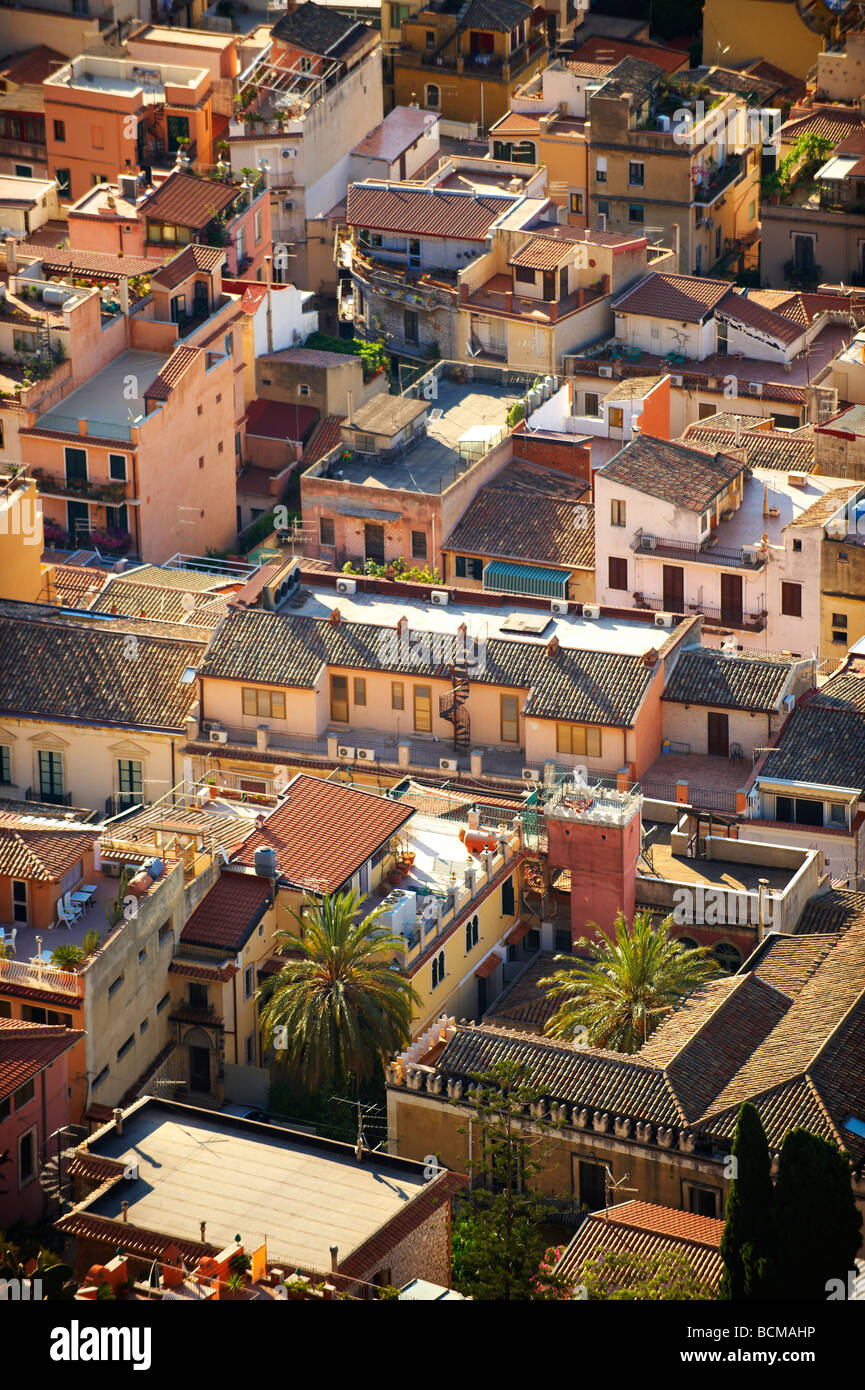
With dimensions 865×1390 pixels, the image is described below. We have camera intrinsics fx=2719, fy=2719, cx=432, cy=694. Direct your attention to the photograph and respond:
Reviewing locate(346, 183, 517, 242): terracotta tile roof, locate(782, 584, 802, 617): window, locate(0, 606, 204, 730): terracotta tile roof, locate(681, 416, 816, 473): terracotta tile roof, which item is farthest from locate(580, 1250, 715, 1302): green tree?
locate(346, 183, 517, 242): terracotta tile roof

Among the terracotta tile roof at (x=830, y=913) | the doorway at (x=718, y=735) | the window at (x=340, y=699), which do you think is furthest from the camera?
the window at (x=340, y=699)

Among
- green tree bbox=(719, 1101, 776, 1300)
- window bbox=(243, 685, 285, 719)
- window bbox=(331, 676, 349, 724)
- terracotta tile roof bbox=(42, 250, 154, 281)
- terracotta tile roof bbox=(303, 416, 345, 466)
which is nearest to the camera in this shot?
green tree bbox=(719, 1101, 776, 1300)

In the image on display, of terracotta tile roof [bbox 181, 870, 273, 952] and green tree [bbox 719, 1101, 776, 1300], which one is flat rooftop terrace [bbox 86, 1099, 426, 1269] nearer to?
terracotta tile roof [bbox 181, 870, 273, 952]

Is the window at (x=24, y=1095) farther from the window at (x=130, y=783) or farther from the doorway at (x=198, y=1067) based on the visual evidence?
the window at (x=130, y=783)

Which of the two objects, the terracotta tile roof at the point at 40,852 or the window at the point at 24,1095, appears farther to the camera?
the terracotta tile roof at the point at 40,852

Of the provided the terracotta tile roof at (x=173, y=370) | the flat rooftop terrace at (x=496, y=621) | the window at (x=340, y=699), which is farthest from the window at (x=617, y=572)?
the terracotta tile roof at (x=173, y=370)

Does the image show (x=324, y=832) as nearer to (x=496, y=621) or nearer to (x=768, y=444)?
(x=496, y=621)

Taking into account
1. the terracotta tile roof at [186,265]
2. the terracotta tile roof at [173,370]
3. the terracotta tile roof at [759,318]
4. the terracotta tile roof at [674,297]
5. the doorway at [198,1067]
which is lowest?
the doorway at [198,1067]

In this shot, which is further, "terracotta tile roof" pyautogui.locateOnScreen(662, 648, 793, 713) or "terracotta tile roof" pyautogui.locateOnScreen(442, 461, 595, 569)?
"terracotta tile roof" pyautogui.locateOnScreen(442, 461, 595, 569)
